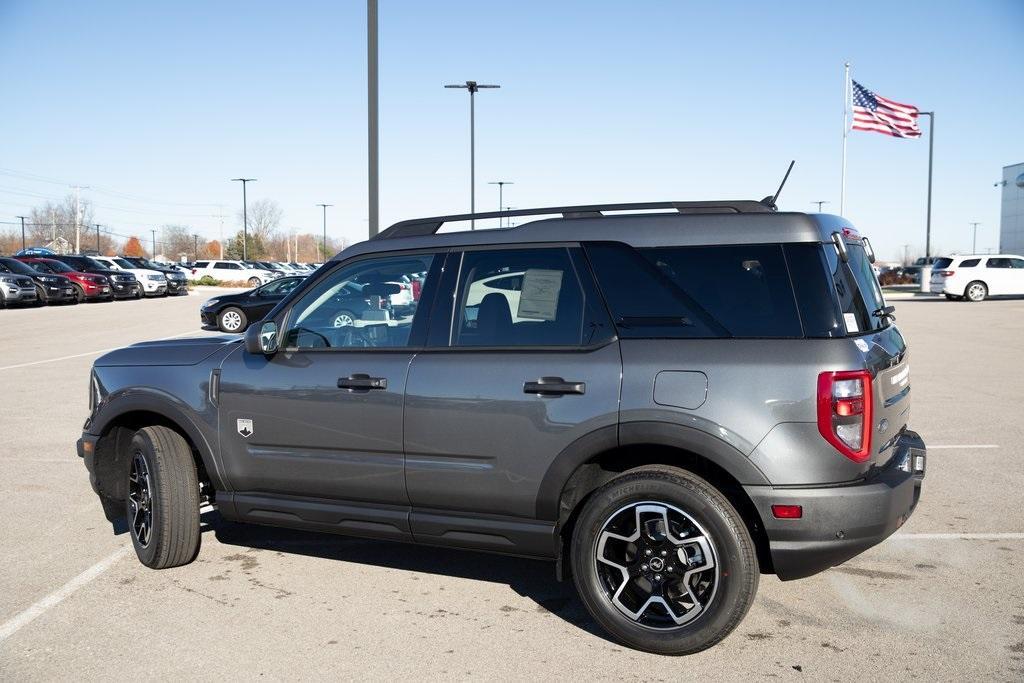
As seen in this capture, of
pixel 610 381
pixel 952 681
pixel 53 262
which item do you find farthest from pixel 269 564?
pixel 53 262

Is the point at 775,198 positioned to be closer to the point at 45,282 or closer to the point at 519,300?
the point at 519,300

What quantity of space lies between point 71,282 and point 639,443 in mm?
34137

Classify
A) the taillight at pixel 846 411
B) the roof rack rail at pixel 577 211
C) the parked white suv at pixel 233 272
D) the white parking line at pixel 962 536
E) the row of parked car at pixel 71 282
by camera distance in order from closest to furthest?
the taillight at pixel 846 411 < the roof rack rail at pixel 577 211 < the white parking line at pixel 962 536 < the row of parked car at pixel 71 282 < the parked white suv at pixel 233 272

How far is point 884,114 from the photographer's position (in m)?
31.4

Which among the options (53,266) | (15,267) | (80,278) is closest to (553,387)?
(15,267)

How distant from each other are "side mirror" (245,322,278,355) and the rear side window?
Answer: 171 centimetres

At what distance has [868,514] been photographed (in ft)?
11.7

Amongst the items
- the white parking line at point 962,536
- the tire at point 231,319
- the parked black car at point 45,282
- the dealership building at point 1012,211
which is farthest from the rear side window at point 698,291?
the dealership building at point 1012,211

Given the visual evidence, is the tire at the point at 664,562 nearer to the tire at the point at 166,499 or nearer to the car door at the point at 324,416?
the car door at the point at 324,416

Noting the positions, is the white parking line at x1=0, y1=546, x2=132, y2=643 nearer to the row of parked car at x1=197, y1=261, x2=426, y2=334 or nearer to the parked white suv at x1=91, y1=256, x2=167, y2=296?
the row of parked car at x1=197, y1=261, x2=426, y2=334

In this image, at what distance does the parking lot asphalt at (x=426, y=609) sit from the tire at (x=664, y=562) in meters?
0.14

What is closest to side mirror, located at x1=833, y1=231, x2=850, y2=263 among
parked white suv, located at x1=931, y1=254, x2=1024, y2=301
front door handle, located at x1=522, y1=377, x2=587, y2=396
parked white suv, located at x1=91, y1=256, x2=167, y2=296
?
front door handle, located at x1=522, y1=377, x2=587, y2=396

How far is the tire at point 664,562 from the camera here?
3639 millimetres

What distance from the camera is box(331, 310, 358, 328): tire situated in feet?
15.1
